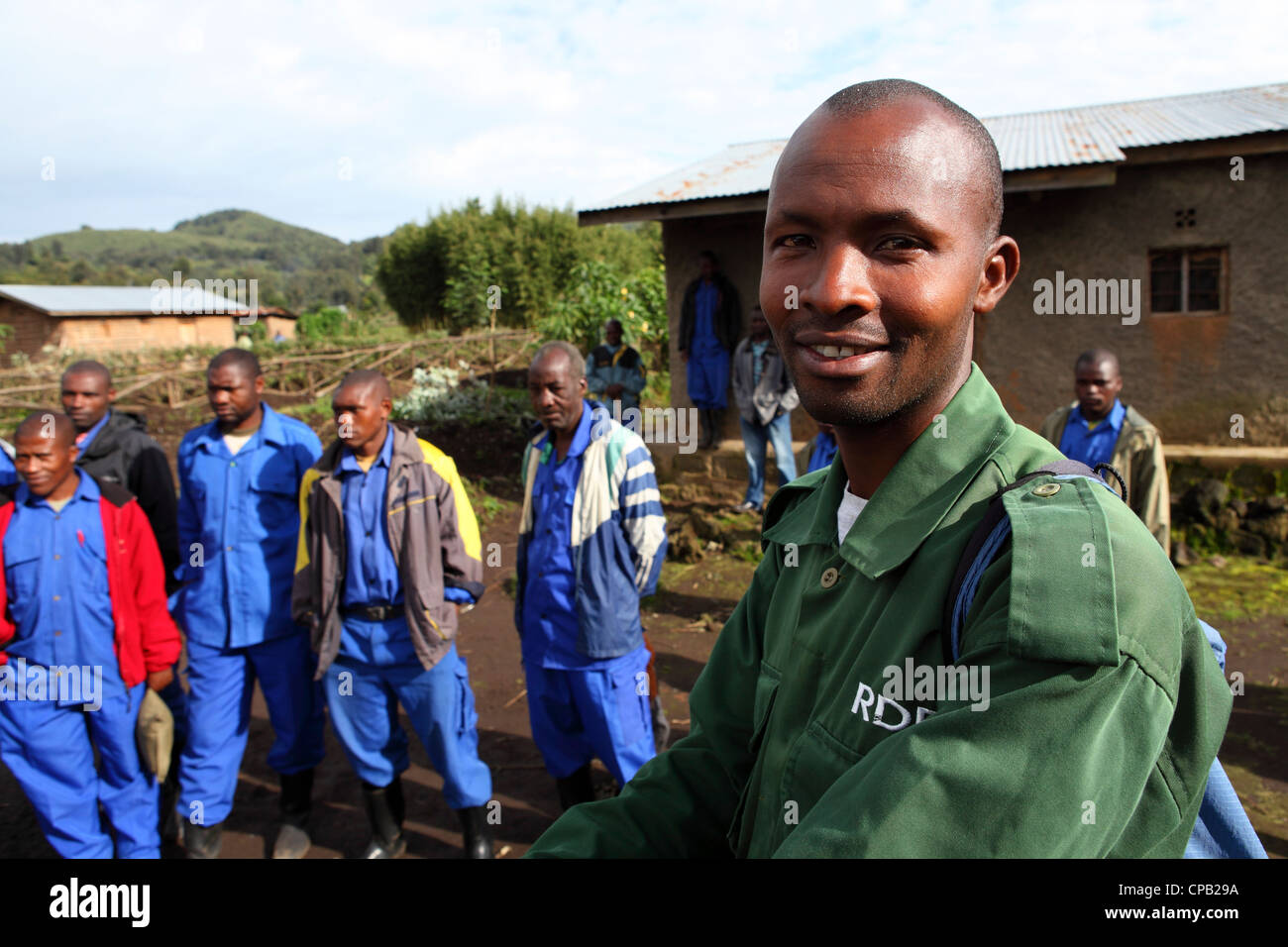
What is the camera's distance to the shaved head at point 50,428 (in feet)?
11.4

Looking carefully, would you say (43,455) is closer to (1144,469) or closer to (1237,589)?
(1144,469)

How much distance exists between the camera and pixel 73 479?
12.0 ft

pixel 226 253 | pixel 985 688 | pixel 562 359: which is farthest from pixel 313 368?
pixel 226 253

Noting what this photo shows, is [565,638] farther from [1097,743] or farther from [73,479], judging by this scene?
[1097,743]

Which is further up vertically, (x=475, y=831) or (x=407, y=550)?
(x=407, y=550)

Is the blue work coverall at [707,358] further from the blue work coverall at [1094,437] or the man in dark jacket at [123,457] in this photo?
the man in dark jacket at [123,457]

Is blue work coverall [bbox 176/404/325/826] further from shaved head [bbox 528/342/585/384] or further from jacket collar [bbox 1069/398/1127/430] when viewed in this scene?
jacket collar [bbox 1069/398/1127/430]

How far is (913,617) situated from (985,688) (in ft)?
0.54

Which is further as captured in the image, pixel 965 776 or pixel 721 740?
pixel 721 740

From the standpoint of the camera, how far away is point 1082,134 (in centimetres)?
796

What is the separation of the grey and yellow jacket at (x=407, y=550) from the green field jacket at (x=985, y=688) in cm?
257

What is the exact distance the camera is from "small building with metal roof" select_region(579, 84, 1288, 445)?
6.99 m
